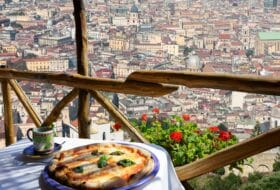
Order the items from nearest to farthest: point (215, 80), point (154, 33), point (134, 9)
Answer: point (215, 80)
point (154, 33)
point (134, 9)

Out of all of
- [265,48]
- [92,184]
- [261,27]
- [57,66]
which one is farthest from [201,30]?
[92,184]

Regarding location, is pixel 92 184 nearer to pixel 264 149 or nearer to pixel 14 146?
pixel 14 146

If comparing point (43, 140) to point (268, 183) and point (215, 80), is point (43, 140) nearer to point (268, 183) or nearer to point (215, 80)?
point (215, 80)

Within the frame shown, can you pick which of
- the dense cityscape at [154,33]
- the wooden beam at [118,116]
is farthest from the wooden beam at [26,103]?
the dense cityscape at [154,33]

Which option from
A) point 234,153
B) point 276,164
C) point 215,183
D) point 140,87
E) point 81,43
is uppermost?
point 81,43

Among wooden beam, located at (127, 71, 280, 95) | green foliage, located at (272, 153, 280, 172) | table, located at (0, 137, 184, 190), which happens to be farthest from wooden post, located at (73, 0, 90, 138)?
green foliage, located at (272, 153, 280, 172)

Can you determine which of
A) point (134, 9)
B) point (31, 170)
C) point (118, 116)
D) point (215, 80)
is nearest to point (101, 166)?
point (31, 170)
